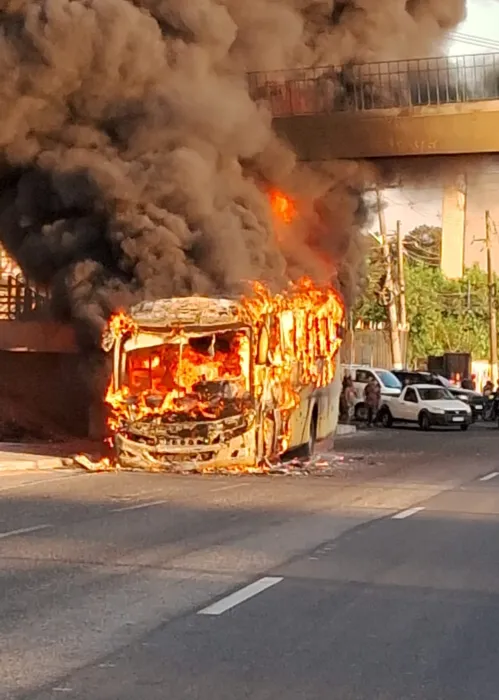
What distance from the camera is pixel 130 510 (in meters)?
13.5

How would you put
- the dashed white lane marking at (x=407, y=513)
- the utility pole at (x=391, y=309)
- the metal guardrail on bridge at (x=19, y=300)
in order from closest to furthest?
the dashed white lane marking at (x=407, y=513) → the metal guardrail on bridge at (x=19, y=300) → the utility pole at (x=391, y=309)

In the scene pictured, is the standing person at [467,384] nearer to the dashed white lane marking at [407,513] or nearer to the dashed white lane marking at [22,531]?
the dashed white lane marking at [407,513]

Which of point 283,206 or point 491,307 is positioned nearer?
point 283,206

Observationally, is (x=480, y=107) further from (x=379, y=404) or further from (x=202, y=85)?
(x=379, y=404)

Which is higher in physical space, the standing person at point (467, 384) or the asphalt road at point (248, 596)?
the standing person at point (467, 384)

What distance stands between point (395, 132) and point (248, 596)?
18809 mm

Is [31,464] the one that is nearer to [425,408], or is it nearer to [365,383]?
[425,408]

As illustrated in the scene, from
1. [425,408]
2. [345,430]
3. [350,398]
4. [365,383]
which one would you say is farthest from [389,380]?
[345,430]

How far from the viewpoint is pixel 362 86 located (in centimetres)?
2783

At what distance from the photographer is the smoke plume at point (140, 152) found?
25656 millimetres

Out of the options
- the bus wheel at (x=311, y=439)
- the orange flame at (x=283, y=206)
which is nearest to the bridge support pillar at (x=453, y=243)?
the orange flame at (x=283, y=206)

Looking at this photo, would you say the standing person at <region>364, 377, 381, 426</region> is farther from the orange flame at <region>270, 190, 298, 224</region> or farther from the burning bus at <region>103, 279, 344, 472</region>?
the burning bus at <region>103, 279, 344, 472</region>

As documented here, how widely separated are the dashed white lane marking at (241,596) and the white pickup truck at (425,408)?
27250mm

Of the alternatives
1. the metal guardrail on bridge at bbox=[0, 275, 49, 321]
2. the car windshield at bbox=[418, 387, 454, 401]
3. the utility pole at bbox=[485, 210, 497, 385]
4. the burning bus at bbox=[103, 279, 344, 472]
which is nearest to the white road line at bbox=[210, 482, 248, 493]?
the burning bus at bbox=[103, 279, 344, 472]
